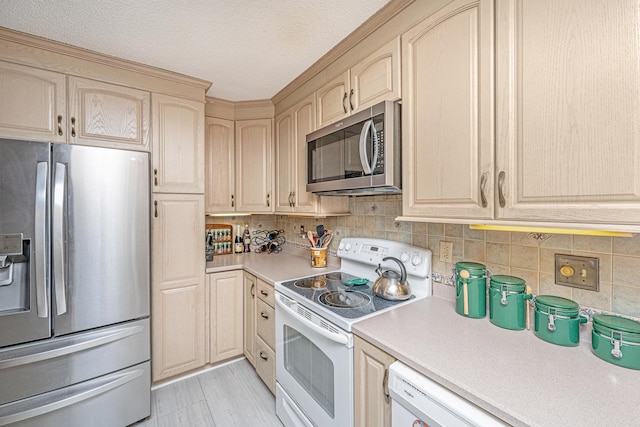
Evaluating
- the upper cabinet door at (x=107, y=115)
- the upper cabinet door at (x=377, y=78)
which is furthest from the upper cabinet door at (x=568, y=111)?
the upper cabinet door at (x=107, y=115)

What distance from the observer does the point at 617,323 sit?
0.85 meters

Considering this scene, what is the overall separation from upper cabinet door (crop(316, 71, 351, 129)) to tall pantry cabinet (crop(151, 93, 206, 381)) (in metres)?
0.96

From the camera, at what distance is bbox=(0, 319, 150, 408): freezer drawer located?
1.36 m

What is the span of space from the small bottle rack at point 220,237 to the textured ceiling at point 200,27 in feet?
4.56

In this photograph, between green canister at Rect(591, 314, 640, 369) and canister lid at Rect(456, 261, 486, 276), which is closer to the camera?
green canister at Rect(591, 314, 640, 369)

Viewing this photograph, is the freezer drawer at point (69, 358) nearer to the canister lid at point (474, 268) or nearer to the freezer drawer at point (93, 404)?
the freezer drawer at point (93, 404)

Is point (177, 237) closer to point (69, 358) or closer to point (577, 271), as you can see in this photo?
point (69, 358)

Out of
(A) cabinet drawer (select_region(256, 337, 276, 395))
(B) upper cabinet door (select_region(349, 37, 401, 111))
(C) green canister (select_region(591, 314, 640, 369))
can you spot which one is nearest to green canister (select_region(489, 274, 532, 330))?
(C) green canister (select_region(591, 314, 640, 369))

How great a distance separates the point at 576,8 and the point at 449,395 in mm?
1168

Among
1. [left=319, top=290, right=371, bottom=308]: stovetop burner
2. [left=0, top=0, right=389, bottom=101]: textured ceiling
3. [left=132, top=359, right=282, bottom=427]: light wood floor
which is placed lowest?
[left=132, top=359, right=282, bottom=427]: light wood floor

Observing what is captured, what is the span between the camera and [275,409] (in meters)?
1.83

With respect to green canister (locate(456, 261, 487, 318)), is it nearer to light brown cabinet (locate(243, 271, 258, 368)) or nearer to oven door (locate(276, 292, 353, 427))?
oven door (locate(276, 292, 353, 427))

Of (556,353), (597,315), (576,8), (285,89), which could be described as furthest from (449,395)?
(285,89)

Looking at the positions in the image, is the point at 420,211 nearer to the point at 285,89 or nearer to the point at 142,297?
the point at 285,89
